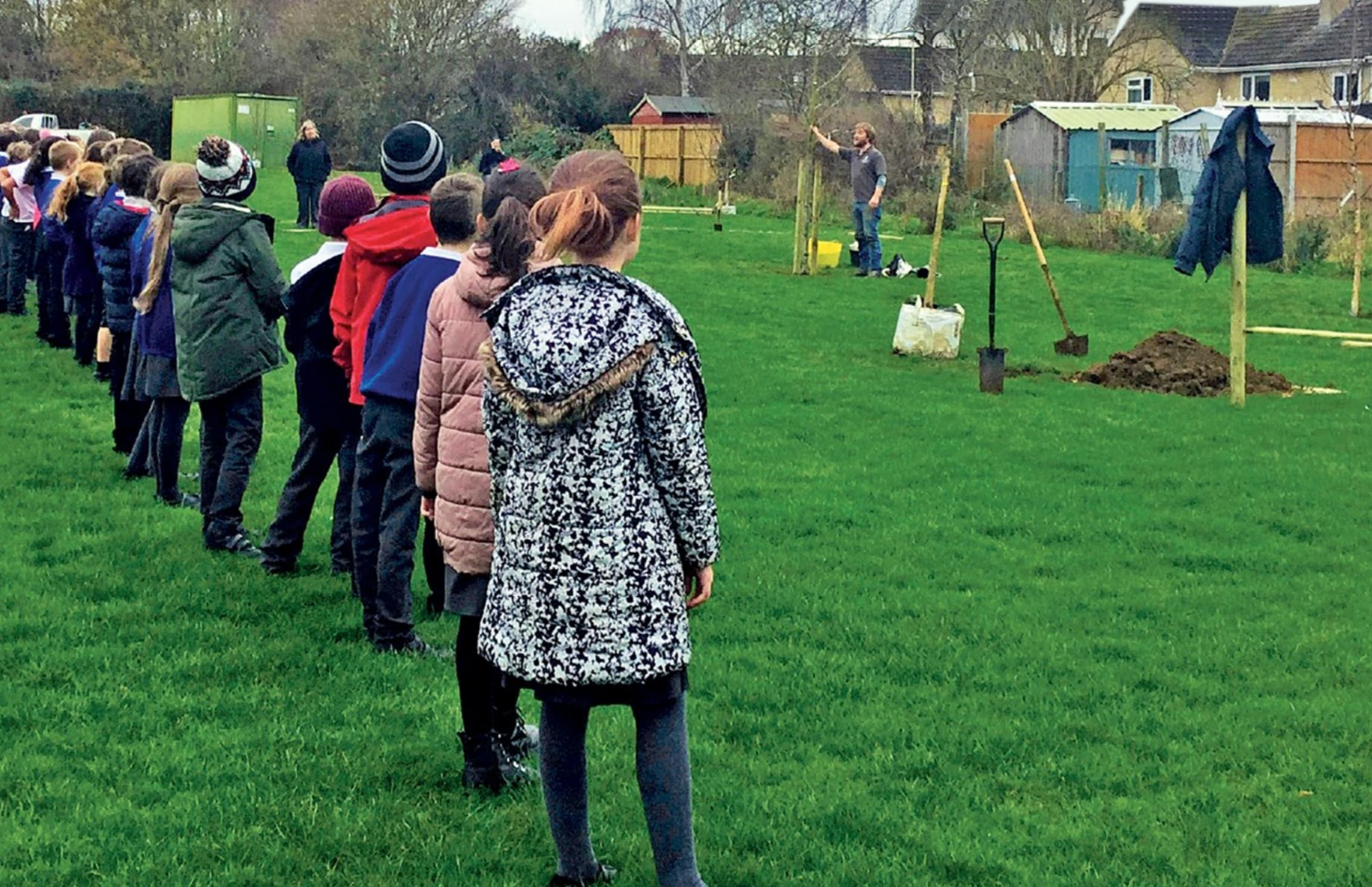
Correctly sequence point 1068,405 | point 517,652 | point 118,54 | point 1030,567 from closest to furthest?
1. point 517,652
2. point 1030,567
3. point 1068,405
4. point 118,54

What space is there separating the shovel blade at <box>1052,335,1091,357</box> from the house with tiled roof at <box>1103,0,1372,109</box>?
4549cm

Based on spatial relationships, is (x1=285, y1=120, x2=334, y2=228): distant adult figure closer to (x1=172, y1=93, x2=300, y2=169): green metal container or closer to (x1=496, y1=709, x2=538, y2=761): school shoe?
(x1=172, y1=93, x2=300, y2=169): green metal container

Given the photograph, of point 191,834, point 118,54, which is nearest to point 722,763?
point 191,834

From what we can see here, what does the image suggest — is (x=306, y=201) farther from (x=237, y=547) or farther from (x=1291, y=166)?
(x=237, y=547)

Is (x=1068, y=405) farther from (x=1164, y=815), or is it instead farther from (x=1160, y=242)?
(x=1160, y=242)

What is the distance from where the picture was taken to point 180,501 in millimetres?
9539

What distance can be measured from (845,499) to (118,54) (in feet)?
188

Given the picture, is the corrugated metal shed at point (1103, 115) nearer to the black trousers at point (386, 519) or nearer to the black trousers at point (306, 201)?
the black trousers at point (306, 201)

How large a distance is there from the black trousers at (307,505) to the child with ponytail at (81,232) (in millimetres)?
4853

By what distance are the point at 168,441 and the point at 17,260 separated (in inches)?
377

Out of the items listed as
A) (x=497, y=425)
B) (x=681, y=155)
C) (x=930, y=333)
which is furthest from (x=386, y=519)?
(x=681, y=155)

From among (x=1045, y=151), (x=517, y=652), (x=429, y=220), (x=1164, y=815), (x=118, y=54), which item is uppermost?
(x=118, y=54)

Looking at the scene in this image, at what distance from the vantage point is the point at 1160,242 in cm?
2984

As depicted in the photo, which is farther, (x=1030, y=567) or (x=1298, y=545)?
(x=1298, y=545)
